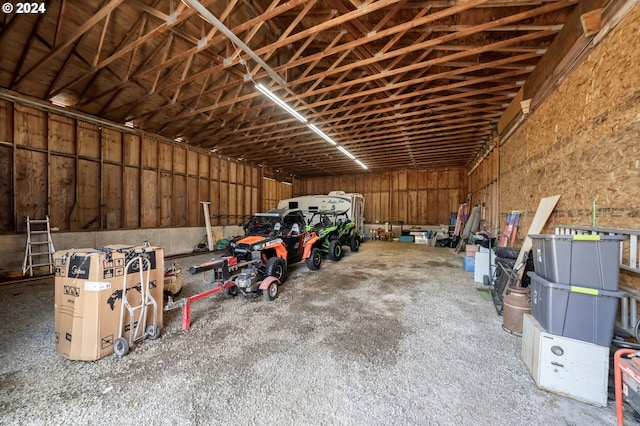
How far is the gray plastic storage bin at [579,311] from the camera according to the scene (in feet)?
6.01

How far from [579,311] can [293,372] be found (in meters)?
2.46

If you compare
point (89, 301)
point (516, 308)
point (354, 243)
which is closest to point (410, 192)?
point (354, 243)

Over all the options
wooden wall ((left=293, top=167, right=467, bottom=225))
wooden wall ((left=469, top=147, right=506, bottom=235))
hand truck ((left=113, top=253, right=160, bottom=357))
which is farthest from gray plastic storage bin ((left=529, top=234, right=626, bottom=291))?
wooden wall ((left=293, top=167, right=467, bottom=225))

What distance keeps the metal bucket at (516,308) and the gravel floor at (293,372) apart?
118mm

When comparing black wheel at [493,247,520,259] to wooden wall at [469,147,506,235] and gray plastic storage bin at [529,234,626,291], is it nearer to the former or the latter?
gray plastic storage bin at [529,234,626,291]

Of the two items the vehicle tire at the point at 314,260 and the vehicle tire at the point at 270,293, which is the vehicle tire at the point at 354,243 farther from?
the vehicle tire at the point at 270,293

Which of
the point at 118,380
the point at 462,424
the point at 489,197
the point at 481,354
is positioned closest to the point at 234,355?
the point at 118,380

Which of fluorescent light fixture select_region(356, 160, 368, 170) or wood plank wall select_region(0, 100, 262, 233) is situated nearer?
wood plank wall select_region(0, 100, 262, 233)

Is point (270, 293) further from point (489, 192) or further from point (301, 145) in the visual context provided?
point (489, 192)

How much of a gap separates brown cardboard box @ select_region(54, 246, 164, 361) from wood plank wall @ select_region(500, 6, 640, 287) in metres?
4.92

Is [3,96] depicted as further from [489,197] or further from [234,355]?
[489,197]

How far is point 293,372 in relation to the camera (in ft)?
7.14

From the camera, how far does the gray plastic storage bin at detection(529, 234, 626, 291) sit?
6.01ft

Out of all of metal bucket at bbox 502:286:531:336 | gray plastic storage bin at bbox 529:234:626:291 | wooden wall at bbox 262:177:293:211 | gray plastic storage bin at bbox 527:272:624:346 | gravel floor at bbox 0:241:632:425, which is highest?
wooden wall at bbox 262:177:293:211
